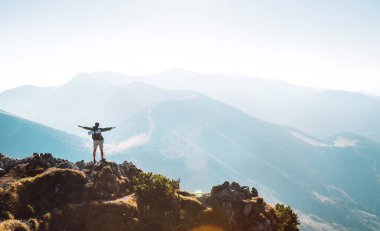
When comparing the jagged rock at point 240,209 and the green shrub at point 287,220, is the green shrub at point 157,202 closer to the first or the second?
the jagged rock at point 240,209

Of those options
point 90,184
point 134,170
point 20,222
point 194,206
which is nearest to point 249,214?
point 194,206

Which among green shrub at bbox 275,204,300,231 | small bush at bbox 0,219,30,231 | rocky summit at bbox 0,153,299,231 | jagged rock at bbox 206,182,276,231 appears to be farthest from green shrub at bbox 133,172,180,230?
green shrub at bbox 275,204,300,231

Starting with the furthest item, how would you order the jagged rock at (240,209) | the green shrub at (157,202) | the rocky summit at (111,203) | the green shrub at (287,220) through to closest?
the green shrub at (287,220), the jagged rock at (240,209), the green shrub at (157,202), the rocky summit at (111,203)

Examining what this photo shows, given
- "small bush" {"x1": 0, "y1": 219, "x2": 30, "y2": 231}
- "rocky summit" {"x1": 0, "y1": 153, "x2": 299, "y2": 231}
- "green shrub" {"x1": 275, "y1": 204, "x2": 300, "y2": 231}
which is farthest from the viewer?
"green shrub" {"x1": 275, "y1": 204, "x2": 300, "y2": 231}

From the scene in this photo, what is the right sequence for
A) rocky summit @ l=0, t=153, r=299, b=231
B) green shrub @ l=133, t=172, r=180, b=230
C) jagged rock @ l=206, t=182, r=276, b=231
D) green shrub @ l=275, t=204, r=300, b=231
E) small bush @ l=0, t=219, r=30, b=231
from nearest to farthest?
small bush @ l=0, t=219, r=30, b=231 → rocky summit @ l=0, t=153, r=299, b=231 → green shrub @ l=133, t=172, r=180, b=230 → jagged rock @ l=206, t=182, r=276, b=231 → green shrub @ l=275, t=204, r=300, b=231

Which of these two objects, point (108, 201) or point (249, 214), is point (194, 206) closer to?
point (249, 214)

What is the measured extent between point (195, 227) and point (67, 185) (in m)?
19.4

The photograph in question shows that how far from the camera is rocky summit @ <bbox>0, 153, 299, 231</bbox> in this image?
4266 centimetres

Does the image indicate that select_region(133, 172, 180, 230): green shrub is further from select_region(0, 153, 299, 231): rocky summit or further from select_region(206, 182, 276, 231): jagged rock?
select_region(206, 182, 276, 231): jagged rock

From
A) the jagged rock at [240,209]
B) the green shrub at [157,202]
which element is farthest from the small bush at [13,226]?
the jagged rock at [240,209]

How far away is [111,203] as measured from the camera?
47.5 meters

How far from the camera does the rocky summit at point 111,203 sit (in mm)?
42656

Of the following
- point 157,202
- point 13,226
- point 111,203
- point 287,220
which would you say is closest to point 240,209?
point 287,220

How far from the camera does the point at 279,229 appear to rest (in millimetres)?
55062
